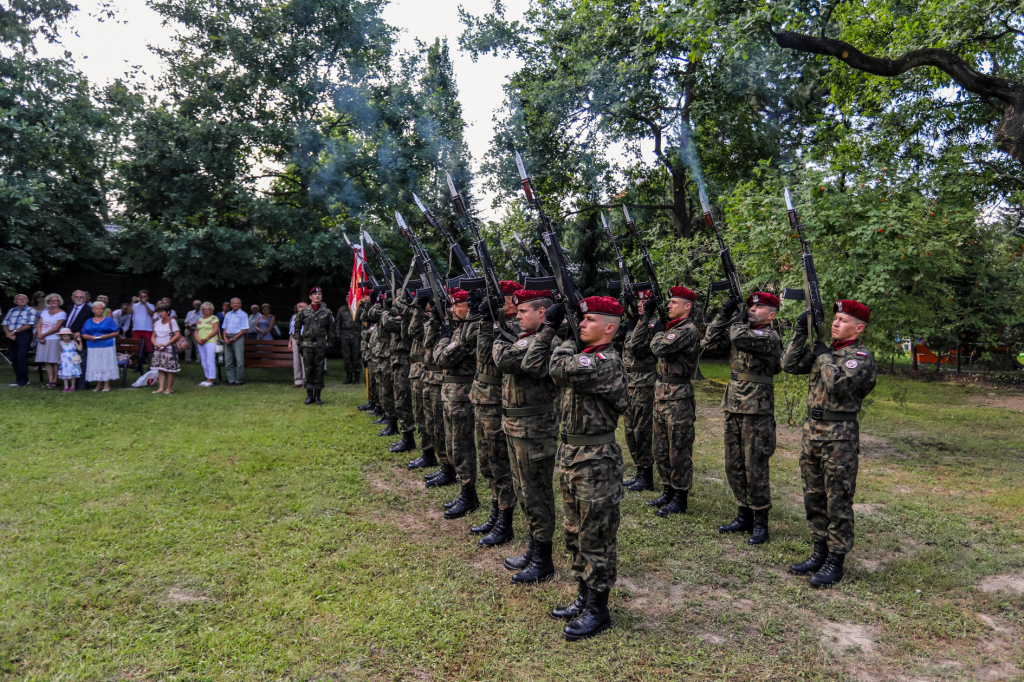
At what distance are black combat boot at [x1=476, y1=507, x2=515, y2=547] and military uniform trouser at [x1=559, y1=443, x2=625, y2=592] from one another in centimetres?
131

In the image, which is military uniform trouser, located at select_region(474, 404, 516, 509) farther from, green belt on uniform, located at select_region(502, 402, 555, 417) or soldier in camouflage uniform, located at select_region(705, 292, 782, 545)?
soldier in camouflage uniform, located at select_region(705, 292, 782, 545)

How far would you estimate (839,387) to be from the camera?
4.48m

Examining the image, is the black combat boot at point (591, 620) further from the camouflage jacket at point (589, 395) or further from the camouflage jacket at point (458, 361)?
the camouflage jacket at point (458, 361)

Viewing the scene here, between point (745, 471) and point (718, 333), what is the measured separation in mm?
1297

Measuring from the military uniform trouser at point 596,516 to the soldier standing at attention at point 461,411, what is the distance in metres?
2.09

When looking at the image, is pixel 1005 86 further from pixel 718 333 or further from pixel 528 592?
pixel 528 592

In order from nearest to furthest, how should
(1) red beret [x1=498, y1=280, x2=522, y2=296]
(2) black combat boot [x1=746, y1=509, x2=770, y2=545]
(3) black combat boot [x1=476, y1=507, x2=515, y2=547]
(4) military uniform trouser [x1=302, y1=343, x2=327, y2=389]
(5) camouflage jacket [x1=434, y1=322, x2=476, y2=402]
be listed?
(3) black combat boot [x1=476, y1=507, x2=515, y2=547] → (2) black combat boot [x1=746, y1=509, x2=770, y2=545] → (1) red beret [x1=498, y1=280, x2=522, y2=296] → (5) camouflage jacket [x1=434, y1=322, x2=476, y2=402] → (4) military uniform trouser [x1=302, y1=343, x2=327, y2=389]

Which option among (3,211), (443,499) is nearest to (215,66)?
(3,211)

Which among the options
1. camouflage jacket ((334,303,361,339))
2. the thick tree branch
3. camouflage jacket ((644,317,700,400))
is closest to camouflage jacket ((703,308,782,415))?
camouflage jacket ((644,317,700,400))

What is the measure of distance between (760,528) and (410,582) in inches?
119

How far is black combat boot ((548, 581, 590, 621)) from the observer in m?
3.81

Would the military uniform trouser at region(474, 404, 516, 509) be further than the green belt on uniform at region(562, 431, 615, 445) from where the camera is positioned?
Yes

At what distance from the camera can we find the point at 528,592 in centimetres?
420

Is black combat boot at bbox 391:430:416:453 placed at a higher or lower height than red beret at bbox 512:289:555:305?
lower
